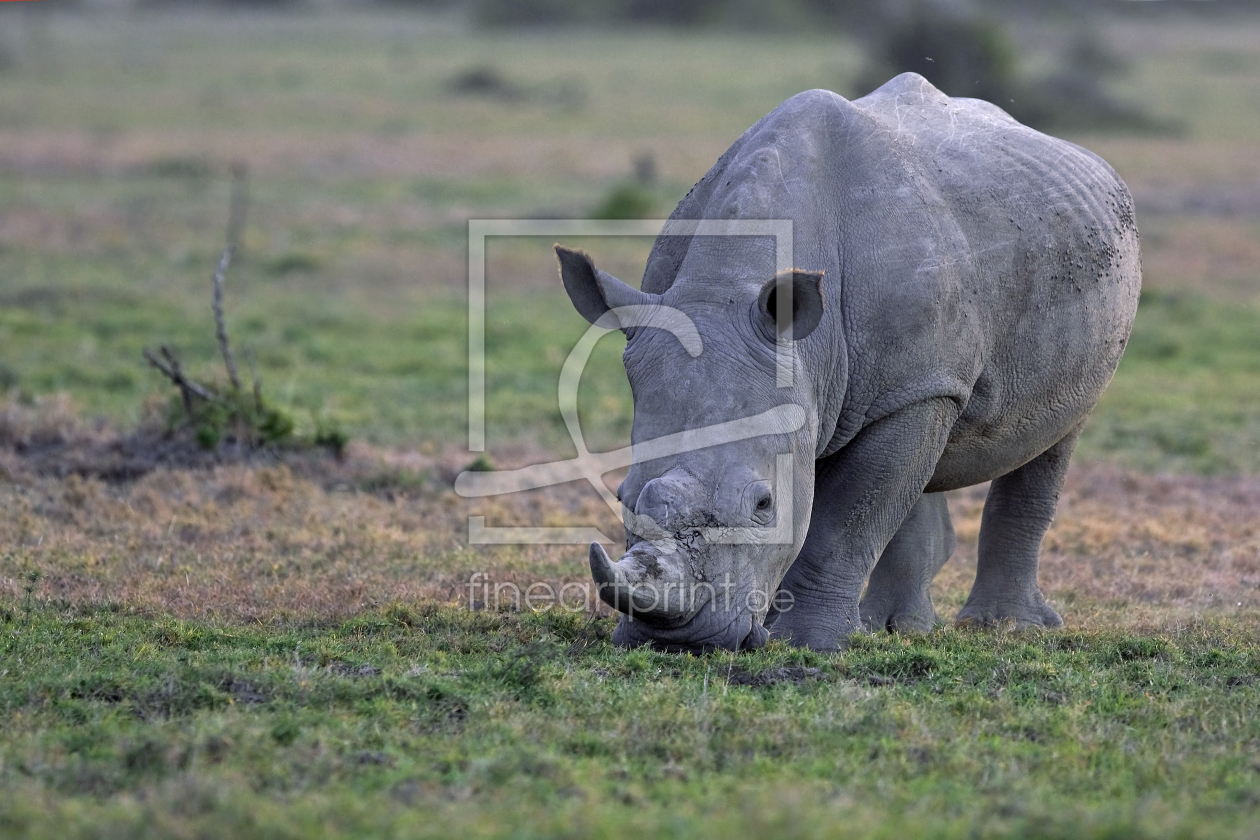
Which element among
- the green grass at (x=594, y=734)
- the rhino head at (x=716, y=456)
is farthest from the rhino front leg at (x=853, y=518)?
the rhino head at (x=716, y=456)

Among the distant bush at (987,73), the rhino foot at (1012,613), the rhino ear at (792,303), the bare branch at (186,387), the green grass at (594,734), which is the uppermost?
the distant bush at (987,73)

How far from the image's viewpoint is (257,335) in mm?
15891

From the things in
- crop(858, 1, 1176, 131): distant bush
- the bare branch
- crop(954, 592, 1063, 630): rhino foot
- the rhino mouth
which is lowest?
crop(954, 592, 1063, 630): rhino foot

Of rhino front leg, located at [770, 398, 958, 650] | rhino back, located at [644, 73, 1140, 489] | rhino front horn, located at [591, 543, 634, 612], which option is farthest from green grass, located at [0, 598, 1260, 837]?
rhino back, located at [644, 73, 1140, 489]

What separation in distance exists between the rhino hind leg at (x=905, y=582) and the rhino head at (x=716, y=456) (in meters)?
1.48

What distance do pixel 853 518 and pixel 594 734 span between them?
6.29ft

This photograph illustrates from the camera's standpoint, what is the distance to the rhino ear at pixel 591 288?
6.50 meters

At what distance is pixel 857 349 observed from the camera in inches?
258

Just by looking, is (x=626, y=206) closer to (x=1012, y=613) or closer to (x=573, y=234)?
(x=573, y=234)

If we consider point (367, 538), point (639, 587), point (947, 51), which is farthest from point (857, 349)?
point (947, 51)

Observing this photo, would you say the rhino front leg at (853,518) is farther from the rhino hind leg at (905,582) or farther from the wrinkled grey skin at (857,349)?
the rhino hind leg at (905,582)

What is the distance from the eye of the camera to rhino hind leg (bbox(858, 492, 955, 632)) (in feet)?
25.3

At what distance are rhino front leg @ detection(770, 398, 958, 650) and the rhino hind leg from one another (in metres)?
0.91

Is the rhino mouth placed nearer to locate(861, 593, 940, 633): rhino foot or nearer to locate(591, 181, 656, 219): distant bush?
locate(861, 593, 940, 633): rhino foot
